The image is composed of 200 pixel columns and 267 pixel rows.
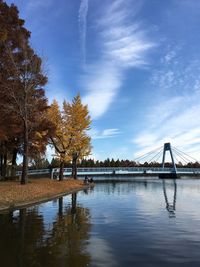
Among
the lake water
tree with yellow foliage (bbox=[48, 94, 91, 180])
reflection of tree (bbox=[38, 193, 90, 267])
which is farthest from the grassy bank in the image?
tree with yellow foliage (bbox=[48, 94, 91, 180])

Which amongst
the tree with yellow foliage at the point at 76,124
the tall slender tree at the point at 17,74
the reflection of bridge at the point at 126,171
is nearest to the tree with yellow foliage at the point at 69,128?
the tree with yellow foliage at the point at 76,124

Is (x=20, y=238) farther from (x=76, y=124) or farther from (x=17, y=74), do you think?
(x=76, y=124)

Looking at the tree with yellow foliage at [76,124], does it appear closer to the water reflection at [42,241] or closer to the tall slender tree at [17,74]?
the tall slender tree at [17,74]

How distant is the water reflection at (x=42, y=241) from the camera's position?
33.7 ft

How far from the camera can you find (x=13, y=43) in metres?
33.8

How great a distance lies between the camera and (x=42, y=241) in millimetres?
13055

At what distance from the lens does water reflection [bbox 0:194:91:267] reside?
10.3 meters

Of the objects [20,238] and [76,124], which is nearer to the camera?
[20,238]

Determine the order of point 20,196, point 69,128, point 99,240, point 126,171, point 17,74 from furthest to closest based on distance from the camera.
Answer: point 126,171
point 69,128
point 17,74
point 20,196
point 99,240

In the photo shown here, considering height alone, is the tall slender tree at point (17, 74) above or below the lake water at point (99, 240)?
above

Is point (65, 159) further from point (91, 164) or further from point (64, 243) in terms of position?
point (91, 164)

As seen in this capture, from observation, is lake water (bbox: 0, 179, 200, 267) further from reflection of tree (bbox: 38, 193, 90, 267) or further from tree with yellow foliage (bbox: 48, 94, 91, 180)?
tree with yellow foliage (bbox: 48, 94, 91, 180)

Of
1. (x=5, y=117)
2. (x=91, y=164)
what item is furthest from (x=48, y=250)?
(x=91, y=164)

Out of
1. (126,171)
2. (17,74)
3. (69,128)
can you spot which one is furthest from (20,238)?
(126,171)
